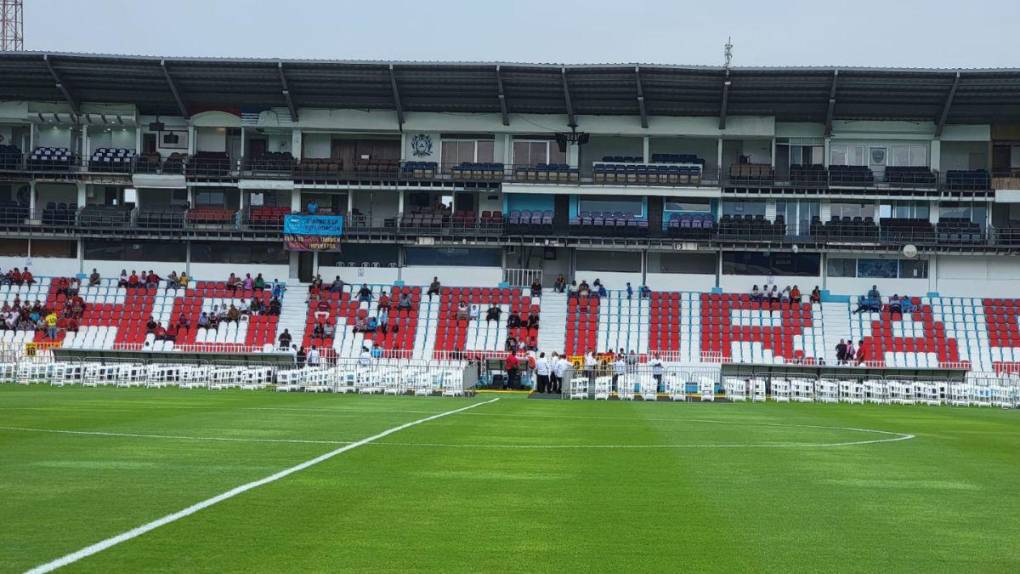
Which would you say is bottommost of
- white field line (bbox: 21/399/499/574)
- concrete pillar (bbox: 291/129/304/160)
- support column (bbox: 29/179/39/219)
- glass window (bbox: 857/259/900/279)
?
white field line (bbox: 21/399/499/574)

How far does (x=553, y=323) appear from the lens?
64250mm

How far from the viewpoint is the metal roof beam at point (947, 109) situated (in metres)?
64.5

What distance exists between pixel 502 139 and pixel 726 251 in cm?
1411

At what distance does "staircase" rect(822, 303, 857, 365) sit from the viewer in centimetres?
6246

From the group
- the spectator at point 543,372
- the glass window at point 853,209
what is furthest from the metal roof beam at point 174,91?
the glass window at point 853,209

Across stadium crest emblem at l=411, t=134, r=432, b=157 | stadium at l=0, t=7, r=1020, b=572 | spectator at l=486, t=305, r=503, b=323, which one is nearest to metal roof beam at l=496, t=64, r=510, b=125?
stadium at l=0, t=7, r=1020, b=572

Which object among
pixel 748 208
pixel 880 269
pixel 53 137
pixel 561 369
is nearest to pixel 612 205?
pixel 748 208

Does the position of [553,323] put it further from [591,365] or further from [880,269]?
[880,269]

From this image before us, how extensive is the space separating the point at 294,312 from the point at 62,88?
1838 centimetres

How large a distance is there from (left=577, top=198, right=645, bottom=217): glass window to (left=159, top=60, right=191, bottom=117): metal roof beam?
22.9m

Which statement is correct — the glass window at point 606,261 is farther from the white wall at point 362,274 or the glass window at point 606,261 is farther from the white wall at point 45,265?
the white wall at point 45,265

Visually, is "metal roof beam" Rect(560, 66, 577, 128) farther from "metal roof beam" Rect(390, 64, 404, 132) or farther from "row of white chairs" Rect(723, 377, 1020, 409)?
"row of white chairs" Rect(723, 377, 1020, 409)

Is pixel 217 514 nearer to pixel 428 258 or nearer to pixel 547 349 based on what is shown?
pixel 547 349

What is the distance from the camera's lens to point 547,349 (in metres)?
62.6
